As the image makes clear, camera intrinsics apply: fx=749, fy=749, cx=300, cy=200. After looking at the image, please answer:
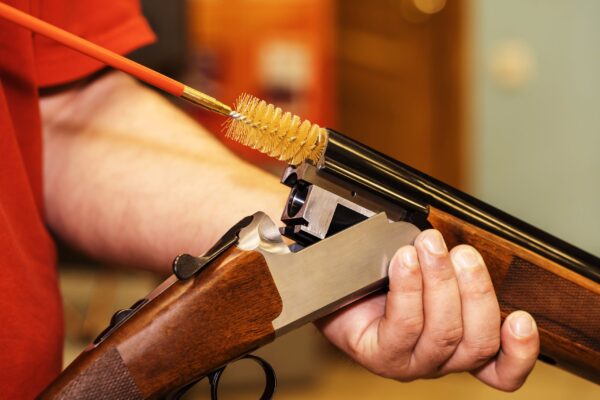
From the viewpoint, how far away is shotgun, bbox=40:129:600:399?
2.26 feet

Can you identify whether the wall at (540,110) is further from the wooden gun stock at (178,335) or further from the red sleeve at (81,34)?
the wooden gun stock at (178,335)

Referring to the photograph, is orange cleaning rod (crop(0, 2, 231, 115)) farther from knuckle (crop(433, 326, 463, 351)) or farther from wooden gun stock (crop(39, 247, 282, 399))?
knuckle (crop(433, 326, 463, 351))

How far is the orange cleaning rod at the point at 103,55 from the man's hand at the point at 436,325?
25cm

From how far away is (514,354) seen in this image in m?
0.81

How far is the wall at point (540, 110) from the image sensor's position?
3.21 meters

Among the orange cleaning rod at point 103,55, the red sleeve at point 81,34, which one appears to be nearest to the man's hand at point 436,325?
the orange cleaning rod at point 103,55

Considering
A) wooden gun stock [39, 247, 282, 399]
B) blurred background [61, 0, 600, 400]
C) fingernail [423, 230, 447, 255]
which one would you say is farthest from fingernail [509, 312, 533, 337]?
blurred background [61, 0, 600, 400]

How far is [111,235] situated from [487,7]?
268cm

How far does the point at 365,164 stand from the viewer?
0.73 meters

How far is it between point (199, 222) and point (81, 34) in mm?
272

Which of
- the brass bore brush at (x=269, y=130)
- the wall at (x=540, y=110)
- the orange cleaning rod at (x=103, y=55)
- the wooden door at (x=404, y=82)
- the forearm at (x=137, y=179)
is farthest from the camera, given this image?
the wooden door at (x=404, y=82)

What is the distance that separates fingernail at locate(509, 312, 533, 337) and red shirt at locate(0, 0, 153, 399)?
491 millimetres

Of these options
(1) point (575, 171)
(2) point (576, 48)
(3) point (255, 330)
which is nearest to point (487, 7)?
(2) point (576, 48)

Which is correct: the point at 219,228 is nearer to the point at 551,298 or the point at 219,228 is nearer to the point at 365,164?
the point at 365,164
